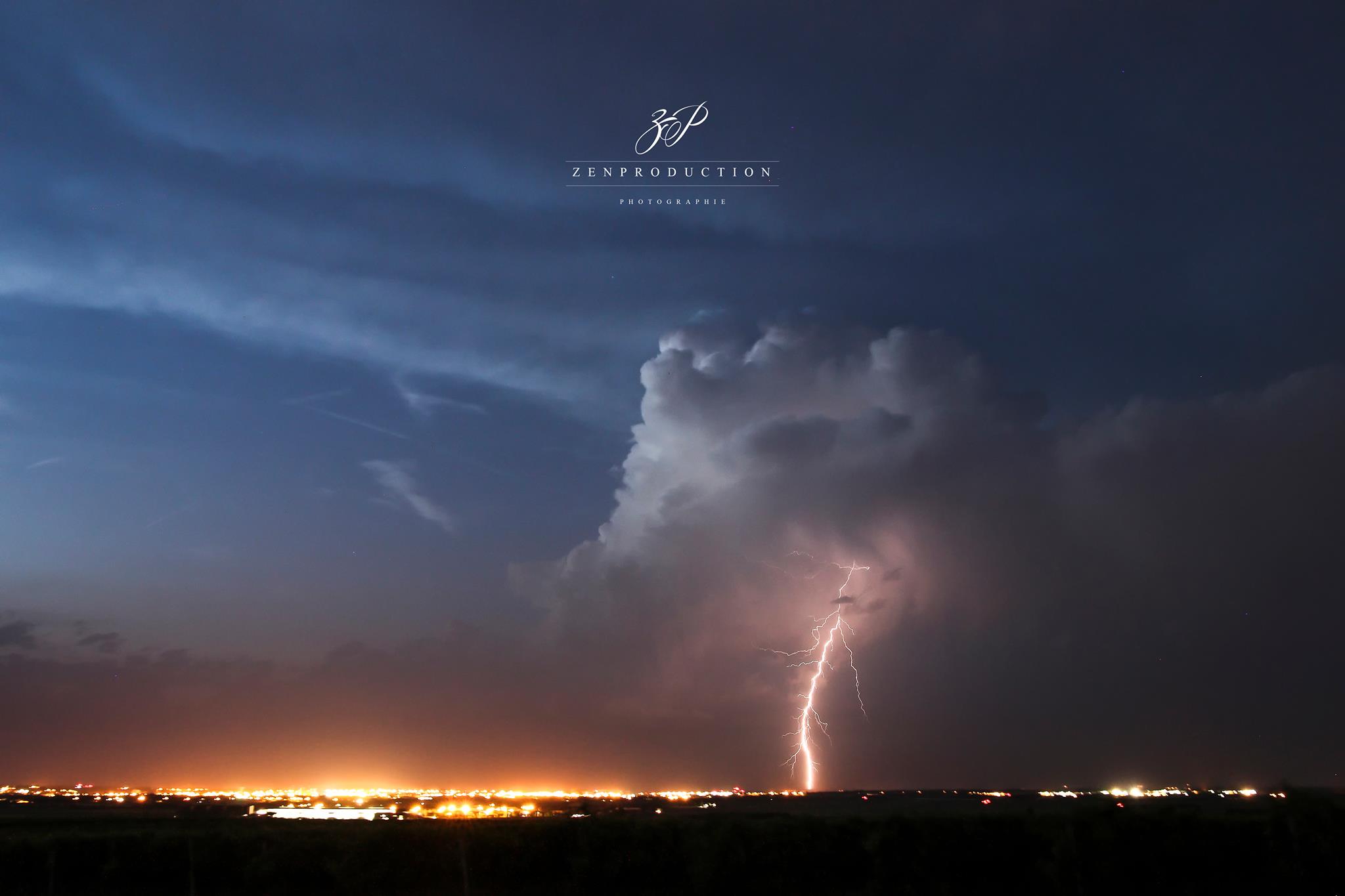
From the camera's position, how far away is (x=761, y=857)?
138 ft

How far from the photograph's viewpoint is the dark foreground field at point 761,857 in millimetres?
40125

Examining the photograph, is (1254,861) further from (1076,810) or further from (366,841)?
(366,841)

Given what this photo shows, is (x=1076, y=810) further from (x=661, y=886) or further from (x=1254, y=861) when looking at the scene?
(x=661, y=886)

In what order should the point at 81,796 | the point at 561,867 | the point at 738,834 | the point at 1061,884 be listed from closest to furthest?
the point at 1061,884 → the point at 738,834 → the point at 561,867 → the point at 81,796

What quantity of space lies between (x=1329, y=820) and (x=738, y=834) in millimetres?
23953


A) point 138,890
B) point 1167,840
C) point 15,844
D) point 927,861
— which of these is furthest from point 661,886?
point 15,844

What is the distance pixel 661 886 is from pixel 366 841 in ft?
43.2

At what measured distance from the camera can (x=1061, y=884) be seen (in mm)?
39094

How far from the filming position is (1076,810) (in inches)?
1714

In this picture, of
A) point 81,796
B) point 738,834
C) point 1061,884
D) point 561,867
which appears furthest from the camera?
point 81,796

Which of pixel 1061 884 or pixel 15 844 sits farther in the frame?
pixel 15 844

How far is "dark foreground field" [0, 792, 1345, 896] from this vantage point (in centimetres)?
4012

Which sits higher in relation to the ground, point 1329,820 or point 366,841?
point 366,841

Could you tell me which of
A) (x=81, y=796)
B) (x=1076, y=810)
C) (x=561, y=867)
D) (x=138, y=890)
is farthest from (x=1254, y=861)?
(x=81, y=796)
